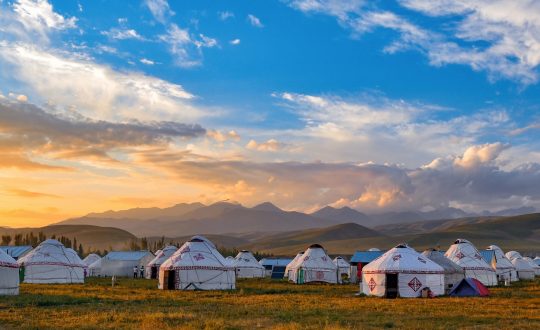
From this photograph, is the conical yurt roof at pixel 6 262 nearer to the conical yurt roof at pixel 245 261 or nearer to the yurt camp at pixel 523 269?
the conical yurt roof at pixel 245 261

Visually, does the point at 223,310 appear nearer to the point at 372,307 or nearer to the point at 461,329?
the point at 372,307

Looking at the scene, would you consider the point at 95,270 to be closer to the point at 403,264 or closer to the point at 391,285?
the point at 391,285

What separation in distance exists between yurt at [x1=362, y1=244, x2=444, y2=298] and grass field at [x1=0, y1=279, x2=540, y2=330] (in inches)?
158

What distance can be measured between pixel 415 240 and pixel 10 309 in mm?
183794

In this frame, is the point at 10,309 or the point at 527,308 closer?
the point at 10,309

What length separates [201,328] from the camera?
19.2 m

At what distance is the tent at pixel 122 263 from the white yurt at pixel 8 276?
39.4 metres

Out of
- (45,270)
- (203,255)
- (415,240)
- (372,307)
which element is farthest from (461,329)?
(415,240)

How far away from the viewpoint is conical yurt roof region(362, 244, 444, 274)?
35094 mm

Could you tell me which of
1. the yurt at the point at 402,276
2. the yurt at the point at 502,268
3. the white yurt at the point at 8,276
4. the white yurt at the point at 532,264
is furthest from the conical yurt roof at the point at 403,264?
the white yurt at the point at 532,264

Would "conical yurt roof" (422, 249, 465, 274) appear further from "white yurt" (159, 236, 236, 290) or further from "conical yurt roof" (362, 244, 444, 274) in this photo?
"white yurt" (159, 236, 236, 290)

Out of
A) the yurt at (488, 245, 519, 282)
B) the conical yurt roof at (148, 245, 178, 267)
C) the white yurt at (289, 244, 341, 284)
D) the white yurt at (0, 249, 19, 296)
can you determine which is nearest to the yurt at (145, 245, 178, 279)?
the conical yurt roof at (148, 245, 178, 267)

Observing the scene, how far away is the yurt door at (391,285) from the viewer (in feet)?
115

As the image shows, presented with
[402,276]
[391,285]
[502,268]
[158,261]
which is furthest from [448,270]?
[158,261]
